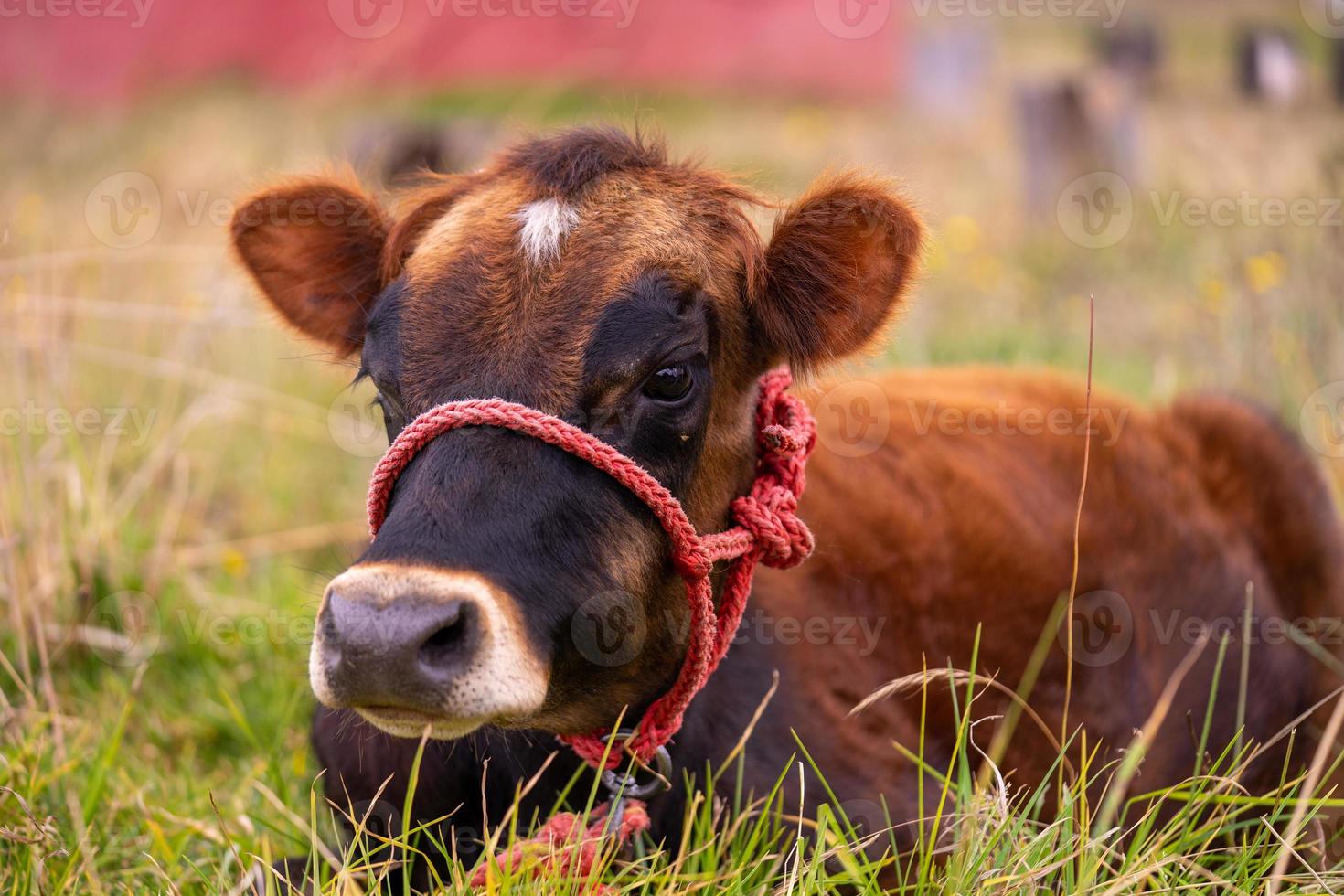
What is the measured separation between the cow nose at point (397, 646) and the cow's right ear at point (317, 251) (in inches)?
48.0

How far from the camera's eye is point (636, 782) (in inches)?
108

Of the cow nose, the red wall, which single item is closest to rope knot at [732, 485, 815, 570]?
the cow nose

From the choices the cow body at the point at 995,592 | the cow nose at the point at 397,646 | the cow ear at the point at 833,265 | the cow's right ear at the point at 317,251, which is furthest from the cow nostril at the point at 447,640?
the cow's right ear at the point at 317,251

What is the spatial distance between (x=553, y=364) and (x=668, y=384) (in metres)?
0.25

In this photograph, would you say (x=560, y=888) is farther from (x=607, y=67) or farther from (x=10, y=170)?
(x=607, y=67)

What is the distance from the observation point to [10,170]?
11203 mm

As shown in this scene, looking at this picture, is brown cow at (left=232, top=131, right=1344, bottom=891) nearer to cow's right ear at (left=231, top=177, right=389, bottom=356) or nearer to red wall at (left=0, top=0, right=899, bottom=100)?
cow's right ear at (left=231, top=177, right=389, bottom=356)

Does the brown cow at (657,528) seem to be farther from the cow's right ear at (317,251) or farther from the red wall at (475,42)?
the red wall at (475,42)

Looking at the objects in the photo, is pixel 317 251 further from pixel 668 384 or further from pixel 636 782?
pixel 636 782

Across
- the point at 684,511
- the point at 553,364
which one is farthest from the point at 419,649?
the point at 684,511

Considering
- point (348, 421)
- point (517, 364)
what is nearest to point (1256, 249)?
point (348, 421)

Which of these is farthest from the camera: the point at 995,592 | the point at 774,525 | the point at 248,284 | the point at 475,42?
the point at 475,42

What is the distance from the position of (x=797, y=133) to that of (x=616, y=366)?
11050 millimetres

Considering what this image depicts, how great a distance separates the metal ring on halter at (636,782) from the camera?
2.60m
